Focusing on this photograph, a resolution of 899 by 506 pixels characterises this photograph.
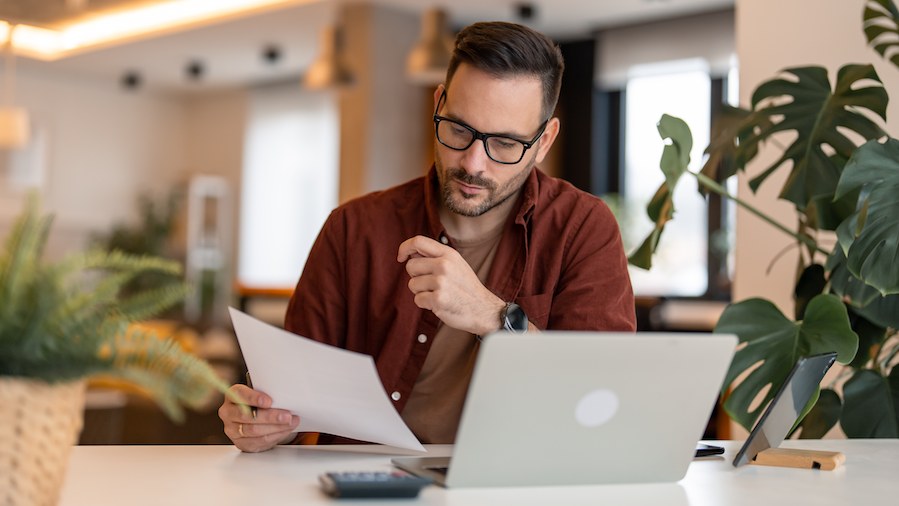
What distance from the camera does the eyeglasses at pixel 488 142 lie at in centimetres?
143

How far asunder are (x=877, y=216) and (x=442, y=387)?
33.5 inches

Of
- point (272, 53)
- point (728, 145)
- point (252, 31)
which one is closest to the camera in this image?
point (728, 145)

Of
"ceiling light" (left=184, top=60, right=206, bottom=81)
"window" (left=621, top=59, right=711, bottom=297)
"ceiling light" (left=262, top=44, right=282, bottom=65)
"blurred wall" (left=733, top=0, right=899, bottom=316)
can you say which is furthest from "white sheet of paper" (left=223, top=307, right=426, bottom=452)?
"ceiling light" (left=184, top=60, right=206, bottom=81)

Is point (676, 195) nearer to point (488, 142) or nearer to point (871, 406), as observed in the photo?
point (871, 406)

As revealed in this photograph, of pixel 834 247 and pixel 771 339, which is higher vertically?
pixel 834 247

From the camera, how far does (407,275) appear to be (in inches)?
59.4

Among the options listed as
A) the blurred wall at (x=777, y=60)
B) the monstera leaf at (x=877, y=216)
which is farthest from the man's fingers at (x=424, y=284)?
the blurred wall at (x=777, y=60)

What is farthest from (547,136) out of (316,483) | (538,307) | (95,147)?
(95,147)

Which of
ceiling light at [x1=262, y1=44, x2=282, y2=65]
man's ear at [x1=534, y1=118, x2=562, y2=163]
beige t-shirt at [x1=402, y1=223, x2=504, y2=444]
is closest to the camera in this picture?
beige t-shirt at [x1=402, y1=223, x2=504, y2=444]

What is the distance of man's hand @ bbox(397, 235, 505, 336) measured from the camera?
3.64 ft

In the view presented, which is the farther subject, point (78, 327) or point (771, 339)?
point (771, 339)

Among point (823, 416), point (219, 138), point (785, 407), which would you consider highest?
point (219, 138)

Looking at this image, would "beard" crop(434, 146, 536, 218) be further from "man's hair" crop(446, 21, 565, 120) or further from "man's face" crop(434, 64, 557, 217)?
"man's hair" crop(446, 21, 565, 120)

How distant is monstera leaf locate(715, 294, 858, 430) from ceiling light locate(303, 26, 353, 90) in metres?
3.45
